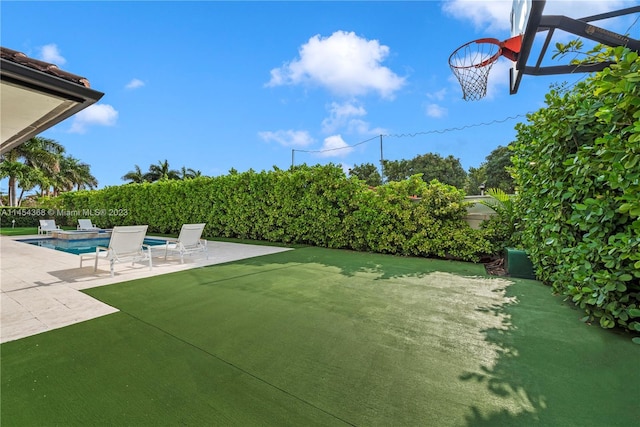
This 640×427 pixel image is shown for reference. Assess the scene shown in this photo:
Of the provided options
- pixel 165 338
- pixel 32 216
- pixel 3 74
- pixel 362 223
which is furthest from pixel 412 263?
pixel 32 216

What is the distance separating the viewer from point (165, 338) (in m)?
3.19

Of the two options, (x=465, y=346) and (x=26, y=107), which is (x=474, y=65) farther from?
(x=26, y=107)

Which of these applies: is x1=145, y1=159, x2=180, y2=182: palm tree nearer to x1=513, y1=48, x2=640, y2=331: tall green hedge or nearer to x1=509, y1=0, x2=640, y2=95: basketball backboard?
x1=509, y1=0, x2=640, y2=95: basketball backboard

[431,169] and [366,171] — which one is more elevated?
[366,171]

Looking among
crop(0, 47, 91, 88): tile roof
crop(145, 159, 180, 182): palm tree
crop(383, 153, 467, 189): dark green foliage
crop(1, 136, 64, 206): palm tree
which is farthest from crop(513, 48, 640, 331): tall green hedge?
crop(145, 159, 180, 182): palm tree

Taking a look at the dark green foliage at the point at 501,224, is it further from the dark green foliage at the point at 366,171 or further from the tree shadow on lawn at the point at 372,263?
the dark green foliage at the point at 366,171

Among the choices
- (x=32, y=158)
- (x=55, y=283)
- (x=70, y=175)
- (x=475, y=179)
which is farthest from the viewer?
(x=475, y=179)

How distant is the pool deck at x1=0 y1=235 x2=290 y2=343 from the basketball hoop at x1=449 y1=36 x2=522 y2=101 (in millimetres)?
7237

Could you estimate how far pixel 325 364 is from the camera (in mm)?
2678

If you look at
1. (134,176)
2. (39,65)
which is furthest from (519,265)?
(134,176)

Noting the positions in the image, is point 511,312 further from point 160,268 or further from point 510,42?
point 160,268

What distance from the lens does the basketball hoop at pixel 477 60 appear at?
223 inches

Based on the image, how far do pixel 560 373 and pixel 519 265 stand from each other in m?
4.19

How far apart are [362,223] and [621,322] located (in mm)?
6763
